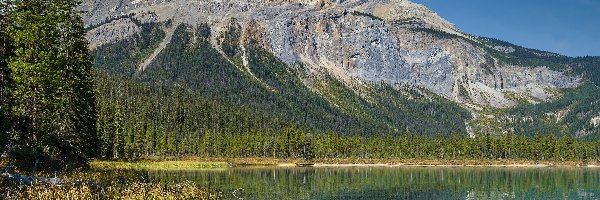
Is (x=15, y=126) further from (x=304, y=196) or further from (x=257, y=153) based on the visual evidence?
(x=257, y=153)

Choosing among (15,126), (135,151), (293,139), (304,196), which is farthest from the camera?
(293,139)

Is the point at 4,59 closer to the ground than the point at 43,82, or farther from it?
farther from it

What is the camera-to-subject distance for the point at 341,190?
233ft

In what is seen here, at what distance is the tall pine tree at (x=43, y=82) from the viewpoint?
45031 mm

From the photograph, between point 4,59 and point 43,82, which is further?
point 4,59

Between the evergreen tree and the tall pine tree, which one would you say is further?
the evergreen tree

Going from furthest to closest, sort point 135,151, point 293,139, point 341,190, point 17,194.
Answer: point 293,139
point 135,151
point 341,190
point 17,194

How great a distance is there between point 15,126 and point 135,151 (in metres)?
111

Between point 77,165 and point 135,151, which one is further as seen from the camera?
point 135,151

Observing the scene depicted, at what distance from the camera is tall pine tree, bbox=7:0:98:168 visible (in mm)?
45031

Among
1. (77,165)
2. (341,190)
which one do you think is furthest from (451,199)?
(77,165)

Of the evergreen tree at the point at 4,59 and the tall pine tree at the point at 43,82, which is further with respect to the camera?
the evergreen tree at the point at 4,59

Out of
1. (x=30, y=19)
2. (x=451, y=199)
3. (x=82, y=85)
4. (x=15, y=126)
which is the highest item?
(x=30, y=19)

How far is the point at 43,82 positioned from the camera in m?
46.8
